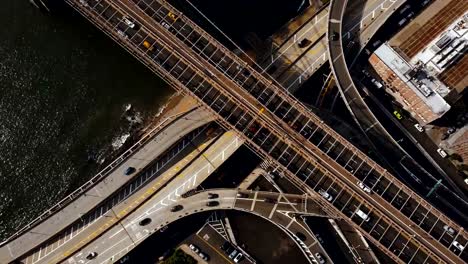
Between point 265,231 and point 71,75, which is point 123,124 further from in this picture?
point 265,231

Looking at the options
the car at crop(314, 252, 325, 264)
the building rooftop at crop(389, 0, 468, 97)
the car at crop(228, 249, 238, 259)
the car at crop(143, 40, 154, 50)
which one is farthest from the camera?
the building rooftop at crop(389, 0, 468, 97)

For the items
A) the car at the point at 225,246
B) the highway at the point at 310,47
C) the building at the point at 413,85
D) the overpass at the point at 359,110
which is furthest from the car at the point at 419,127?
the car at the point at 225,246

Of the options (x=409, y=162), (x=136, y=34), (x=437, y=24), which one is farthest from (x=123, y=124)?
(x=437, y=24)

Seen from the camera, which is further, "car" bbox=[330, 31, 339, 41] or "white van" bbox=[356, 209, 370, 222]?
"car" bbox=[330, 31, 339, 41]

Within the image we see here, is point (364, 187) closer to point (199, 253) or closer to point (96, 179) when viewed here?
point (199, 253)

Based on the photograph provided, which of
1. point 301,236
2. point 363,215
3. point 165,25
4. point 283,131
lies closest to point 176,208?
point 301,236

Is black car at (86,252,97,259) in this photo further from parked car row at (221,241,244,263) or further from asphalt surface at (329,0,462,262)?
asphalt surface at (329,0,462,262)

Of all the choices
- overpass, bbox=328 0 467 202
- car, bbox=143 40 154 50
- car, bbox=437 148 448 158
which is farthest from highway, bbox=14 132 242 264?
car, bbox=437 148 448 158
